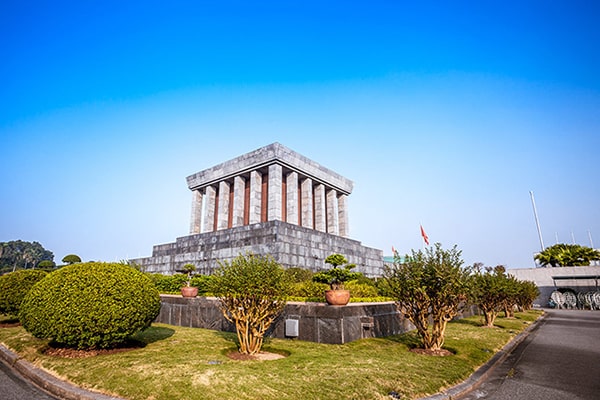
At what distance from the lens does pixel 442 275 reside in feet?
29.3

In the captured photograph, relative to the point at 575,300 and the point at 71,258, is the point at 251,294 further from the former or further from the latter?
the point at 575,300

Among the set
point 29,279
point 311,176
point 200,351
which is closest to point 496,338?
point 200,351

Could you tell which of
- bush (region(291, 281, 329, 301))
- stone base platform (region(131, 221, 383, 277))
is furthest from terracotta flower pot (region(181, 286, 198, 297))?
stone base platform (region(131, 221, 383, 277))

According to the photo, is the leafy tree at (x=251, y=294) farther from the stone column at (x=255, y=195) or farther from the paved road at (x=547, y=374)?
the stone column at (x=255, y=195)

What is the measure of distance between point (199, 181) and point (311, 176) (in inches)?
508

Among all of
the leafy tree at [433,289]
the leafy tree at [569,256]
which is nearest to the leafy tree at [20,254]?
the leafy tree at [433,289]

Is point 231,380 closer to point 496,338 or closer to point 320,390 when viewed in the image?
point 320,390

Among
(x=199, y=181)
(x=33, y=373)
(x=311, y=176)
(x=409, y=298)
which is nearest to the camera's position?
(x=33, y=373)

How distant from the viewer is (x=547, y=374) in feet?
24.5

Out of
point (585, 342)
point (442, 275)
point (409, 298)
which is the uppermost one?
point (442, 275)

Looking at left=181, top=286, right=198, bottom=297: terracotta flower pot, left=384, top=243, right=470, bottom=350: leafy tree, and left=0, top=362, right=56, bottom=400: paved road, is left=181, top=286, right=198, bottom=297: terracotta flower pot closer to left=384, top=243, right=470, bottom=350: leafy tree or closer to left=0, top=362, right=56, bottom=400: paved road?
left=0, top=362, right=56, bottom=400: paved road

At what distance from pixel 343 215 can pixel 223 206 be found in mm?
14040

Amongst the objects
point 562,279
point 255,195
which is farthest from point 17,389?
Answer: point 562,279

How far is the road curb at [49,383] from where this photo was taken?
559 centimetres
